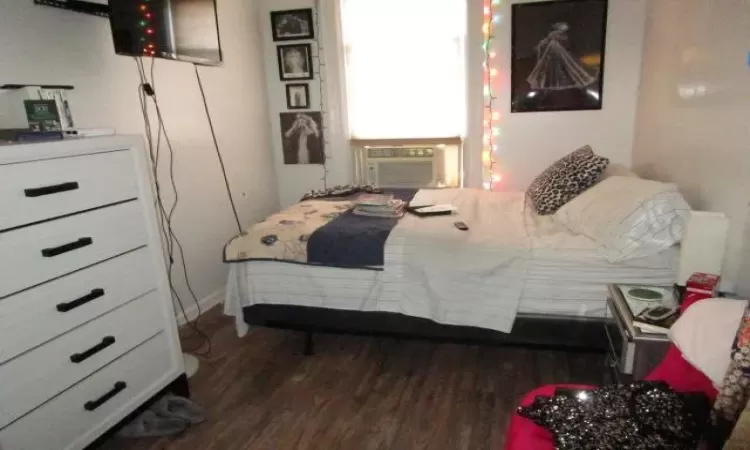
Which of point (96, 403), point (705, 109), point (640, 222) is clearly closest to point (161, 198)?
point (96, 403)

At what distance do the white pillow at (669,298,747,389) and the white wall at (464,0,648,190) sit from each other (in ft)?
9.08

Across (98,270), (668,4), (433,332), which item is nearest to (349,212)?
(433,332)

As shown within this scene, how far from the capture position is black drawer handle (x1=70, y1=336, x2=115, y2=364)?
172cm

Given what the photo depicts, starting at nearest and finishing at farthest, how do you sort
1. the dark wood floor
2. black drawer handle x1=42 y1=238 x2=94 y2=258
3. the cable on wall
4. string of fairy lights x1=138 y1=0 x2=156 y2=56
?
black drawer handle x1=42 y1=238 x2=94 y2=258
the dark wood floor
string of fairy lights x1=138 y1=0 x2=156 y2=56
the cable on wall

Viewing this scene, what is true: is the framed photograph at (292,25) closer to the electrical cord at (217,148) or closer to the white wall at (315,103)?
the white wall at (315,103)

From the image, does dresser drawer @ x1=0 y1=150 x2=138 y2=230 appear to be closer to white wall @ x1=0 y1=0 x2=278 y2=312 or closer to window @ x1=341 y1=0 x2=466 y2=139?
white wall @ x1=0 y1=0 x2=278 y2=312

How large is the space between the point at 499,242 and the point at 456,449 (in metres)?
0.92

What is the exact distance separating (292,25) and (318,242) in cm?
248

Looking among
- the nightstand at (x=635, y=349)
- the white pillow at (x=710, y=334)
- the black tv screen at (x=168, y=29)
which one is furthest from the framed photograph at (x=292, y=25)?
the white pillow at (x=710, y=334)

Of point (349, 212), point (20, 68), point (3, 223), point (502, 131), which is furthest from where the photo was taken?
point (502, 131)

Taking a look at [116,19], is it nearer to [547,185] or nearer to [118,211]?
[118,211]

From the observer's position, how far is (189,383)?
2.41 m

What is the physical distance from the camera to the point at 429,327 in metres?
2.36

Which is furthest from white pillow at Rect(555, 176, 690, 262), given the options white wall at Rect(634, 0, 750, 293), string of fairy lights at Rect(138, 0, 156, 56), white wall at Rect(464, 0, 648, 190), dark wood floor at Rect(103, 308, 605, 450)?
string of fairy lights at Rect(138, 0, 156, 56)
